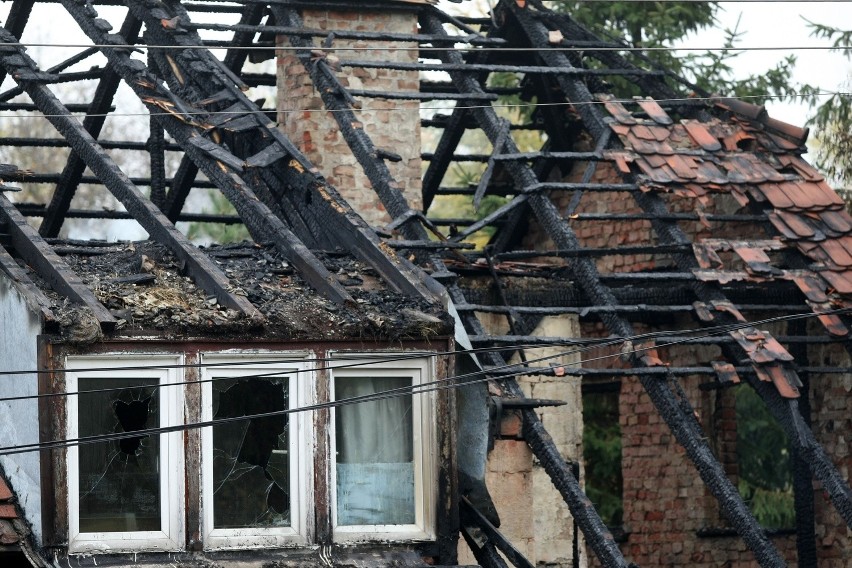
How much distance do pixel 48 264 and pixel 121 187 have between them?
169 cm

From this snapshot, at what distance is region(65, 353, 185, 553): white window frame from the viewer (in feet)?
32.0

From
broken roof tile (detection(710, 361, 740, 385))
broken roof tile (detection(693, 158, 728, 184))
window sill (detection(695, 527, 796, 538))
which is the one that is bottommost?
window sill (detection(695, 527, 796, 538))

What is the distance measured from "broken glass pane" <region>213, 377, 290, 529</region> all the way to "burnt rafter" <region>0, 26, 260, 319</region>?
1.63 feet

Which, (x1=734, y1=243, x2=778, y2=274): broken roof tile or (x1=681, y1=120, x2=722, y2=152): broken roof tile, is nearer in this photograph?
(x1=734, y1=243, x2=778, y2=274): broken roof tile

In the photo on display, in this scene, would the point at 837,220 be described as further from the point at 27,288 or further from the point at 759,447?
the point at 759,447

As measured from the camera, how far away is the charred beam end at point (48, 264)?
9.87 meters

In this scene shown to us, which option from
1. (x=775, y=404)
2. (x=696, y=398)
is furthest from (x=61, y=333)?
(x=696, y=398)

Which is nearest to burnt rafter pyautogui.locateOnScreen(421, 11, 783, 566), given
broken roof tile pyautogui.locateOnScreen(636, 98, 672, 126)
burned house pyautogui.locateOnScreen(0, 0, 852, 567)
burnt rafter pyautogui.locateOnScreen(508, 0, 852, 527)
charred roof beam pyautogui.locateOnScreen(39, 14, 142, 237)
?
burned house pyautogui.locateOnScreen(0, 0, 852, 567)

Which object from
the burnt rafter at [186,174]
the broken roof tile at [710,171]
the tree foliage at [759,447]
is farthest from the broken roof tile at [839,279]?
the tree foliage at [759,447]

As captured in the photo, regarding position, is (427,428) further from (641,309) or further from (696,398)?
(696,398)

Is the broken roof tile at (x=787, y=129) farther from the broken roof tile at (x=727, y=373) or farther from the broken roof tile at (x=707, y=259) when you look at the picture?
the broken roof tile at (x=727, y=373)

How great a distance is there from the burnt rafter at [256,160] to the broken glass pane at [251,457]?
96 centimetres

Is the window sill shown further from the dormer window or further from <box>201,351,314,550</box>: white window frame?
<box>201,351,314,550</box>: white window frame

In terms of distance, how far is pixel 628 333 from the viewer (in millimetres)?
12914
